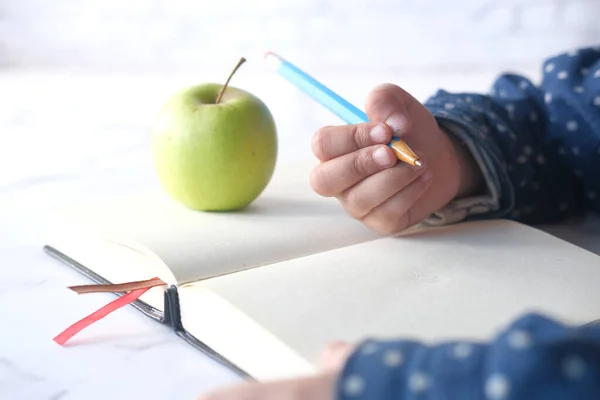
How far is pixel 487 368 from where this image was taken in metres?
0.33

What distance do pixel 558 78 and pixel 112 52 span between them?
1070 millimetres

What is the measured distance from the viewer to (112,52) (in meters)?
1.72

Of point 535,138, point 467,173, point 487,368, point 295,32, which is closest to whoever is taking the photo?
point 487,368

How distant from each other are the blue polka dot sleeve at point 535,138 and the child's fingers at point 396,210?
67mm

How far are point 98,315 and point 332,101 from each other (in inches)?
11.1

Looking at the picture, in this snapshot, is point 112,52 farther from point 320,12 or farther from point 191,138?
point 191,138

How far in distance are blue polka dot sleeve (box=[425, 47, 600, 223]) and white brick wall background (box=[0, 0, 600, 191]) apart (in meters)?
0.59

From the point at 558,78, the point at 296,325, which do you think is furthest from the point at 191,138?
the point at 558,78

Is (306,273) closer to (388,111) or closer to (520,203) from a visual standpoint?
(388,111)

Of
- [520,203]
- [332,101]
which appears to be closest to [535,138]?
[520,203]

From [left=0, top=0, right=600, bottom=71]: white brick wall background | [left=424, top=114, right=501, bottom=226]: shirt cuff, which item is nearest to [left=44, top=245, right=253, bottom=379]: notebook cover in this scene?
[left=424, top=114, right=501, bottom=226]: shirt cuff

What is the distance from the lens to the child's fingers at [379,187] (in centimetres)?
66

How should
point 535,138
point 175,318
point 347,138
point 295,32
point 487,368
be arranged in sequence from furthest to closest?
1. point 295,32
2. point 535,138
3. point 347,138
4. point 175,318
5. point 487,368

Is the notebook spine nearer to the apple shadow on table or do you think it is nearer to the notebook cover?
the notebook cover
